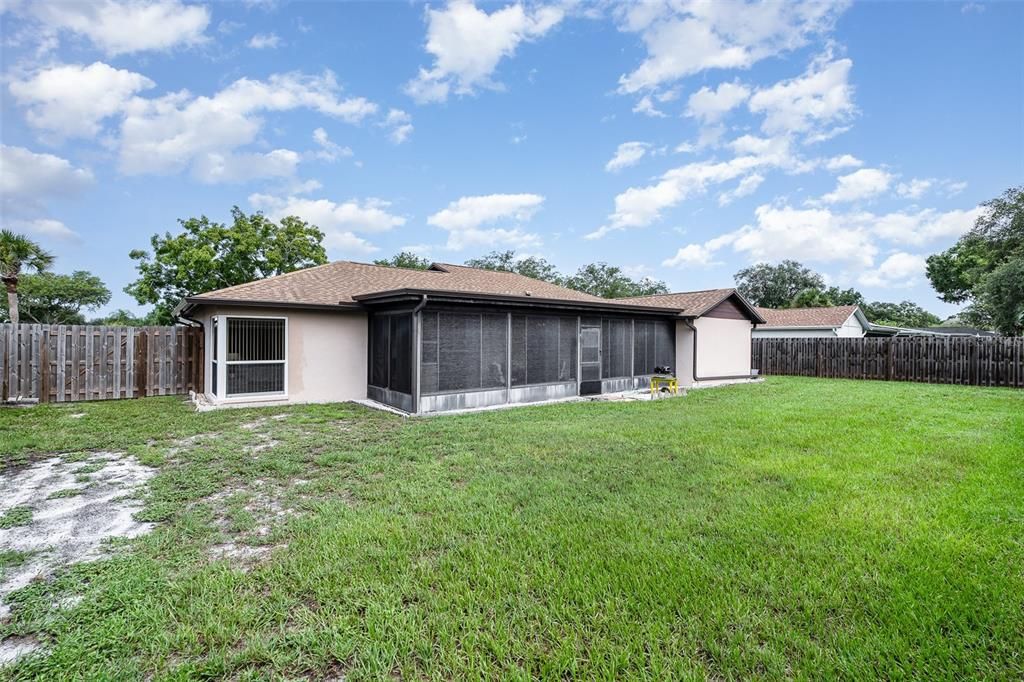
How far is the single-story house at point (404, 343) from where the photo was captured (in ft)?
28.4

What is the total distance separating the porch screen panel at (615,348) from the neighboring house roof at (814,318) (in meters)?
14.4

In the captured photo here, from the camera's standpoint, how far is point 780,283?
132ft

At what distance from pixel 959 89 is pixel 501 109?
12.5m

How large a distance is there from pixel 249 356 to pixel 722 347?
536 inches

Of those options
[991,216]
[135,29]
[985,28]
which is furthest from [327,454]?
[991,216]

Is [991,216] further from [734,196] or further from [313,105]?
[313,105]

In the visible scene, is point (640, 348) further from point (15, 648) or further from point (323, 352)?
point (15, 648)

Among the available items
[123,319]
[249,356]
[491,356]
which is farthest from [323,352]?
[123,319]

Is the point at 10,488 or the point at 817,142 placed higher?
the point at 817,142

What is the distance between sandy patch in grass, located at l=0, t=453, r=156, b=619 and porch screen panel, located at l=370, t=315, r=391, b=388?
474 cm

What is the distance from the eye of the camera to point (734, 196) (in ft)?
60.3

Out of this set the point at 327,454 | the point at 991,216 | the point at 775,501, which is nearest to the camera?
the point at 775,501

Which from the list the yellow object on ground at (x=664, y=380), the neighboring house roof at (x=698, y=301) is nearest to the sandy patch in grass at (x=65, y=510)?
the yellow object on ground at (x=664, y=380)

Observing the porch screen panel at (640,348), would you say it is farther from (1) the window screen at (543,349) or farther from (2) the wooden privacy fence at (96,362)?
(2) the wooden privacy fence at (96,362)
